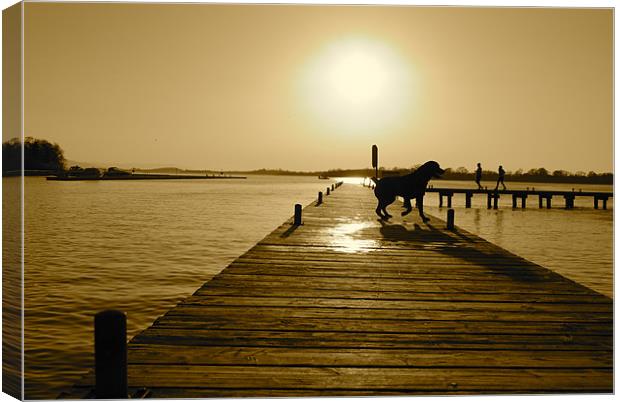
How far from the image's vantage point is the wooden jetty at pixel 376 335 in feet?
11.8

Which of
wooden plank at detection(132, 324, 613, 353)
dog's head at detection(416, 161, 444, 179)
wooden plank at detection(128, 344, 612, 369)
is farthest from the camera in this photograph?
dog's head at detection(416, 161, 444, 179)

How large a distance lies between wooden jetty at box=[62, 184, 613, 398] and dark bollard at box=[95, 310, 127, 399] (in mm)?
225

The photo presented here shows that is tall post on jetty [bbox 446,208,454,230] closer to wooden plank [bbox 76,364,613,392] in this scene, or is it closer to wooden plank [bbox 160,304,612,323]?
wooden plank [bbox 160,304,612,323]

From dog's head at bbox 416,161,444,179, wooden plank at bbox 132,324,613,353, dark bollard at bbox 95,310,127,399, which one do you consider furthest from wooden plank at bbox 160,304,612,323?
dog's head at bbox 416,161,444,179

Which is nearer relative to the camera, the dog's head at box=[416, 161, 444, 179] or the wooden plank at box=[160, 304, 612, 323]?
the wooden plank at box=[160, 304, 612, 323]

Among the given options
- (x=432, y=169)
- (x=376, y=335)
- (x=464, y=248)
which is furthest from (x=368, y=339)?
(x=432, y=169)

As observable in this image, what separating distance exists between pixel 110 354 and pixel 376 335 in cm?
219

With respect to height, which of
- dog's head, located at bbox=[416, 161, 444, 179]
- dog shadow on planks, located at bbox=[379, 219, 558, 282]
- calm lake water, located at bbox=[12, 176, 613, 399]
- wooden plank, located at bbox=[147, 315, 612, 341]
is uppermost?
dog's head, located at bbox=[416, 161, 444, 179]

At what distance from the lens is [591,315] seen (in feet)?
17.4

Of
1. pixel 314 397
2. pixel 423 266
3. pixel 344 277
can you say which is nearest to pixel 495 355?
pixel 314 397

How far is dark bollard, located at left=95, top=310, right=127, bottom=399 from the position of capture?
3.11m

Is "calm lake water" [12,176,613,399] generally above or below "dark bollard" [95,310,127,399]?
below

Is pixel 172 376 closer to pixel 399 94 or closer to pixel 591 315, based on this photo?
pixel 591 315

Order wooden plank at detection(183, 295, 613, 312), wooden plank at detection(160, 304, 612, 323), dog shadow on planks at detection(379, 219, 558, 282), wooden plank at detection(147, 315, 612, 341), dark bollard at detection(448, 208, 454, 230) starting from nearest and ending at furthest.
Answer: wooden plank at detection(147, 315, 612, 341)
wooden plank at detection(160, 304, 612, 323)
wooden plank at detection(183, 295, 613, 312)
dog shadow on planks at detection(379, 219, 558, 282)
dark bollard at detection(448, 208, 454, 230)
